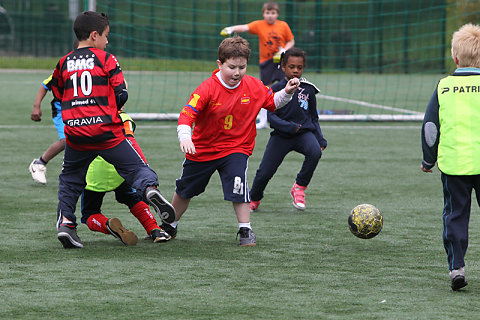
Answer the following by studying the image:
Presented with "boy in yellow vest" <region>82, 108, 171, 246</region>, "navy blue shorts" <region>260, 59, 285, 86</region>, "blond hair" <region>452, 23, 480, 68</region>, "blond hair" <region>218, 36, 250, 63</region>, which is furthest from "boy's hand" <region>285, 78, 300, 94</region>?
"navy blue shorts" <region>260, 59, 285, 86</region>

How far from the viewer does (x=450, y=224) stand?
4824 millimetres

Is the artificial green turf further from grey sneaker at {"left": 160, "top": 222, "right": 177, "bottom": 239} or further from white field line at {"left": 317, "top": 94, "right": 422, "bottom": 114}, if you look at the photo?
white field line at {"left": 317, "top": 94, "right": 422, "bottom": 114}

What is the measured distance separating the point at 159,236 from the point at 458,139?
232 centimetres

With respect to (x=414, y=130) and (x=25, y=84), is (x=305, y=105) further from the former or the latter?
(x=25, y=84)

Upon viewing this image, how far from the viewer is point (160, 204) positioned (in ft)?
18.4

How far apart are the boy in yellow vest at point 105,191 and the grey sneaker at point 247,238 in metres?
0.54

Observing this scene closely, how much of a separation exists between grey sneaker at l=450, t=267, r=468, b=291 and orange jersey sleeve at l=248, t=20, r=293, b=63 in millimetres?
9274

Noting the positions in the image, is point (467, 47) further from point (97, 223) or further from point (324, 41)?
point (324, 41)

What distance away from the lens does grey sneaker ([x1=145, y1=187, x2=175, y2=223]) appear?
560 centimetres

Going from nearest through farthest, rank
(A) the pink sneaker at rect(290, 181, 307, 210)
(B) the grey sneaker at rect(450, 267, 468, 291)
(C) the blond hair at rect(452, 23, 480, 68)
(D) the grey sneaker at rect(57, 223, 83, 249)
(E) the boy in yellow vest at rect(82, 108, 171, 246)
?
(B) the grey sneaker at rect(450, 267, 468, 291), (C) the blond hair at rect(452, 23, 480, 68), (D) the grey sneaker at rect(57, 223, 83, 249), (E) the boy in yellow vest at rect(82, 108, 171, 246), (A) the pink sneaker at rect(290, 181, 307, 210)

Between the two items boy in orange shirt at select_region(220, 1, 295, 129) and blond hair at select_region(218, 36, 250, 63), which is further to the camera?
boy in orange shirt at select_region(220, 1, 295, 129)

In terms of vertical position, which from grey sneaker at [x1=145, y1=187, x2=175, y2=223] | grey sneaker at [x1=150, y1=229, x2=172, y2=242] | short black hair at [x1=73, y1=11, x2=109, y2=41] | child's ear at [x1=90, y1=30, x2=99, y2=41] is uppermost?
short black hair at [x1=73, y1=11, x2=109, y2=41]

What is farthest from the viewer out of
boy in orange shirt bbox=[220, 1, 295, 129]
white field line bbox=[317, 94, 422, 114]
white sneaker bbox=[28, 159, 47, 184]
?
white field line bbox=[317, 94, 422, 114]

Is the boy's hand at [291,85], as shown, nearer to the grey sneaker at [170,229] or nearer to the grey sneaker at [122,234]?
the grey sneaker at [170,229]
